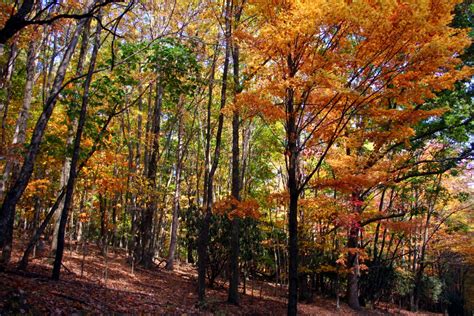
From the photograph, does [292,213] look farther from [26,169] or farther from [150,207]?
[150,207]

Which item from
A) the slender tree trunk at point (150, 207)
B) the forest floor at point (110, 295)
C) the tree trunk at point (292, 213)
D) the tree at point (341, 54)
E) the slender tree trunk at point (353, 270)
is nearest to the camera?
the forest floor at point (110, 295)

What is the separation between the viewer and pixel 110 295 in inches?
289

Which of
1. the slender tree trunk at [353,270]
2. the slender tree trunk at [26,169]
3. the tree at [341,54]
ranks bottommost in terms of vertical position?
the slender tree trunk at [353,270]

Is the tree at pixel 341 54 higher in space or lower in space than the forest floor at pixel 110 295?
higher

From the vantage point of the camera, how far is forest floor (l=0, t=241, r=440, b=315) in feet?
17.2

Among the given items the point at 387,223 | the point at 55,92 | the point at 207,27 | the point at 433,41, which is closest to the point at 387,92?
the point at 433,41

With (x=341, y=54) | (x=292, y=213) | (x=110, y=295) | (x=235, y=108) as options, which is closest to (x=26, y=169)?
(x=110, y=295)

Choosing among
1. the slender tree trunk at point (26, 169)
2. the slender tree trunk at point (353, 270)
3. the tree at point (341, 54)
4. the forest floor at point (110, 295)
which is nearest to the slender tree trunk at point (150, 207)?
the forest floor at point (110, 295)

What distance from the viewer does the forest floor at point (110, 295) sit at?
17.2 feet

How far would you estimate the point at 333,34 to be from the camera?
25.2ft

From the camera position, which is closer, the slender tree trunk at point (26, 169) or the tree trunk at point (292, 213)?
the slender tree trunk at point (26, 169)

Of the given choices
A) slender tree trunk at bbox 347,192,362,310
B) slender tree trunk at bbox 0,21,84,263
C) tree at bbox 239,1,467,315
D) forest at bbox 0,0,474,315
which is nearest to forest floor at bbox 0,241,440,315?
forest at bbox 0,0,474,315

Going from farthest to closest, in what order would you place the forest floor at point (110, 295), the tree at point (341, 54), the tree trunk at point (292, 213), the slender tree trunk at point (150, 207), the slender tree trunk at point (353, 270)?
the slender tree trunk at point (353, 270)
the slender tree trunk at point (150, 207)
the tree trunk at point (292, 213)
the tree at point (341, 54)
the forest floor at point (110, 295)

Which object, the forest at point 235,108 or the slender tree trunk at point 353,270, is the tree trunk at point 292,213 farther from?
the slender tree trunk at point 353,270
